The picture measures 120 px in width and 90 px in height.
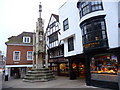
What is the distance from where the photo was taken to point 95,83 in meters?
11.9

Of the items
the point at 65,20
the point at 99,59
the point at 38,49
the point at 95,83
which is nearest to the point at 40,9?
the point at 65,20

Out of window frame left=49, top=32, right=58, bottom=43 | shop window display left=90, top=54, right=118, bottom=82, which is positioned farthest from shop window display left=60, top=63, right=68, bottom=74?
shop window display left=90, top=54, right=118, bottom=82

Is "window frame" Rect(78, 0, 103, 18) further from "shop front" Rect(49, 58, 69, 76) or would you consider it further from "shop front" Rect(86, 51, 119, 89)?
"shop front" Rect(49, 58, 69, 76)

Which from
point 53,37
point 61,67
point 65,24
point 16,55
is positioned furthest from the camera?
point 53,37

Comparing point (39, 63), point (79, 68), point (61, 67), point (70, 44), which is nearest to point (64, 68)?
point (61, 67)

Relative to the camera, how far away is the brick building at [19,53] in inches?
961

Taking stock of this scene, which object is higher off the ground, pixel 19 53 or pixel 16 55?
pixel 19 53

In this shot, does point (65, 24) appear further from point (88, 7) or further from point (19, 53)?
point (19, 53)

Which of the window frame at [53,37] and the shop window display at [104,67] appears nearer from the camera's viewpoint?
the shop window display at [104,67]

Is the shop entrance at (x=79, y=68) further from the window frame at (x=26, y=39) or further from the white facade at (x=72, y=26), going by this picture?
the window frame at (x=26, y=39)

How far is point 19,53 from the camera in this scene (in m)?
25.6

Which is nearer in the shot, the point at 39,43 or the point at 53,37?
the point at 39,43

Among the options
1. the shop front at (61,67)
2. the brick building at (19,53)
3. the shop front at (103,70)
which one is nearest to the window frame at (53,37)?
the shop front at (61,67)

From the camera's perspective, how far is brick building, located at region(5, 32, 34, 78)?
2441cm
